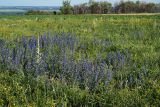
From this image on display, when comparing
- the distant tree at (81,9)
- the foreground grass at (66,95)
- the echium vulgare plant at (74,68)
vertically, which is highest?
the echium vulgare plant at (74,68)

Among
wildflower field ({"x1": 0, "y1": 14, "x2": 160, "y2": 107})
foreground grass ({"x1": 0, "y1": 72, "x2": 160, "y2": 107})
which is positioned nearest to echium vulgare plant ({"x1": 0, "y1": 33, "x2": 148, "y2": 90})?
wildflower field ({"x1": 0, "y1": 14, "x2": 160, "y2": 107})

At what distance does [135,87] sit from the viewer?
640cm

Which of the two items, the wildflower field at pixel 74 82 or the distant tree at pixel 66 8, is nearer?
the wildflower field at pixel 74 82

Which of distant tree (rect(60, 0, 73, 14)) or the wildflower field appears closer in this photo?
the wildflower field

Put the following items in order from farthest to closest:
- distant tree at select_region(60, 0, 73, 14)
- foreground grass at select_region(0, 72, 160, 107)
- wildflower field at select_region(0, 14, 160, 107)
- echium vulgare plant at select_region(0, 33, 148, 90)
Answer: distant tree at select_region(60, 0, 73, 14), echium vulgare plant at select_region(0, 33, 148, 90), wildflower field at select_region(0, 14, 160, 107), foreground grass at select_region(0, 72, 160, 107)

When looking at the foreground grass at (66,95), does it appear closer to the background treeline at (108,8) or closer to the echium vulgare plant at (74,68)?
the echium vulgare plant at (74,68)

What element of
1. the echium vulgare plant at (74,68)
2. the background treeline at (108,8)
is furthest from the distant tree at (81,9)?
the echium vulgare plant at (74,68)

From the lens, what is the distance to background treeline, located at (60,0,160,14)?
105812mm

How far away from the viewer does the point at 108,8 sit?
354 ft

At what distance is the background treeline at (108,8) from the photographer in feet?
347

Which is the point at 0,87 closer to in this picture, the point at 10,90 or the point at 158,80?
the point at 10,90

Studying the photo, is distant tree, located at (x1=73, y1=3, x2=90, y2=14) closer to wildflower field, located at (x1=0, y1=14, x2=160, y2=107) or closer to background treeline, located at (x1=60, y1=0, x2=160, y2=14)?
background treeline, located at (x1=60, y1=0, x2=160, y2=14)

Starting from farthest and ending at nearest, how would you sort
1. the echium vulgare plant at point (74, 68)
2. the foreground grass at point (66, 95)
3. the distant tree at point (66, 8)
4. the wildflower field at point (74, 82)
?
1. the distant tree at point (66, 8)
2. the echium vulgare plant at point (74, 68)
3. the wildflower field at point (74, 82)
4. the foreground grass at point (66, 95)

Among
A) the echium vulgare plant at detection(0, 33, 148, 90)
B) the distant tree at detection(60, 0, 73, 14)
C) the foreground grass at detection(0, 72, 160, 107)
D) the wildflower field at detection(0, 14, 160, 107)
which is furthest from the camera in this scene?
the distant tree at detection(60, 0, 73, 14)
